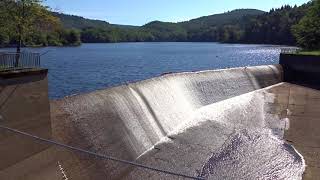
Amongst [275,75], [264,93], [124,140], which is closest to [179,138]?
[124,140]

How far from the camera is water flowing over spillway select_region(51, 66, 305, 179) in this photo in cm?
1605

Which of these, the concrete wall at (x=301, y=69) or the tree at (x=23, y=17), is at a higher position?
the tree at (x=23, y=17)

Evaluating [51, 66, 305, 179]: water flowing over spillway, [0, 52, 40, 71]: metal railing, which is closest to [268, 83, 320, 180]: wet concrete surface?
[51, 66, 305, 179]: water flowing over spillway

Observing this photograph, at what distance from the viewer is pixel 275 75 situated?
3797cm

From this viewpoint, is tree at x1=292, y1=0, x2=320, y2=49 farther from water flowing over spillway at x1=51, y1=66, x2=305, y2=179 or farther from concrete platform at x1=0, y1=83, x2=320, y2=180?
water flowing over spillway at x1=51, y1=66, x2=305, y2=179

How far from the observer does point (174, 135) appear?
2112cm

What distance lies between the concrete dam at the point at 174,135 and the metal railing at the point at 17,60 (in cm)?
190

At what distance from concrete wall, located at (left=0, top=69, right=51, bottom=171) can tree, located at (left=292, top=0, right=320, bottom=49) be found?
41756 millimetres

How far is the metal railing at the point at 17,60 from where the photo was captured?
43.9ft

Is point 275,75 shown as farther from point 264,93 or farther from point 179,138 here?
point 179,138

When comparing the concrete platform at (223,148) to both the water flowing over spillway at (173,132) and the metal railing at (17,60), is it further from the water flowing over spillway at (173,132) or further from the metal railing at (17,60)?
the metal railing at (17,60)

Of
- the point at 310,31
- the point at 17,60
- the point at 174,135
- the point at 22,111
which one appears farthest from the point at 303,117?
the point at 310,31

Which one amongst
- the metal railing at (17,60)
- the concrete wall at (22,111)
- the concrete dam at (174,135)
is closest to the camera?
the concrete wall at (22,111)

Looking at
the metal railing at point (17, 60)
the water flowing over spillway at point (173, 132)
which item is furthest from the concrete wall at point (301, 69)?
the metal railing at point (17, 60)
